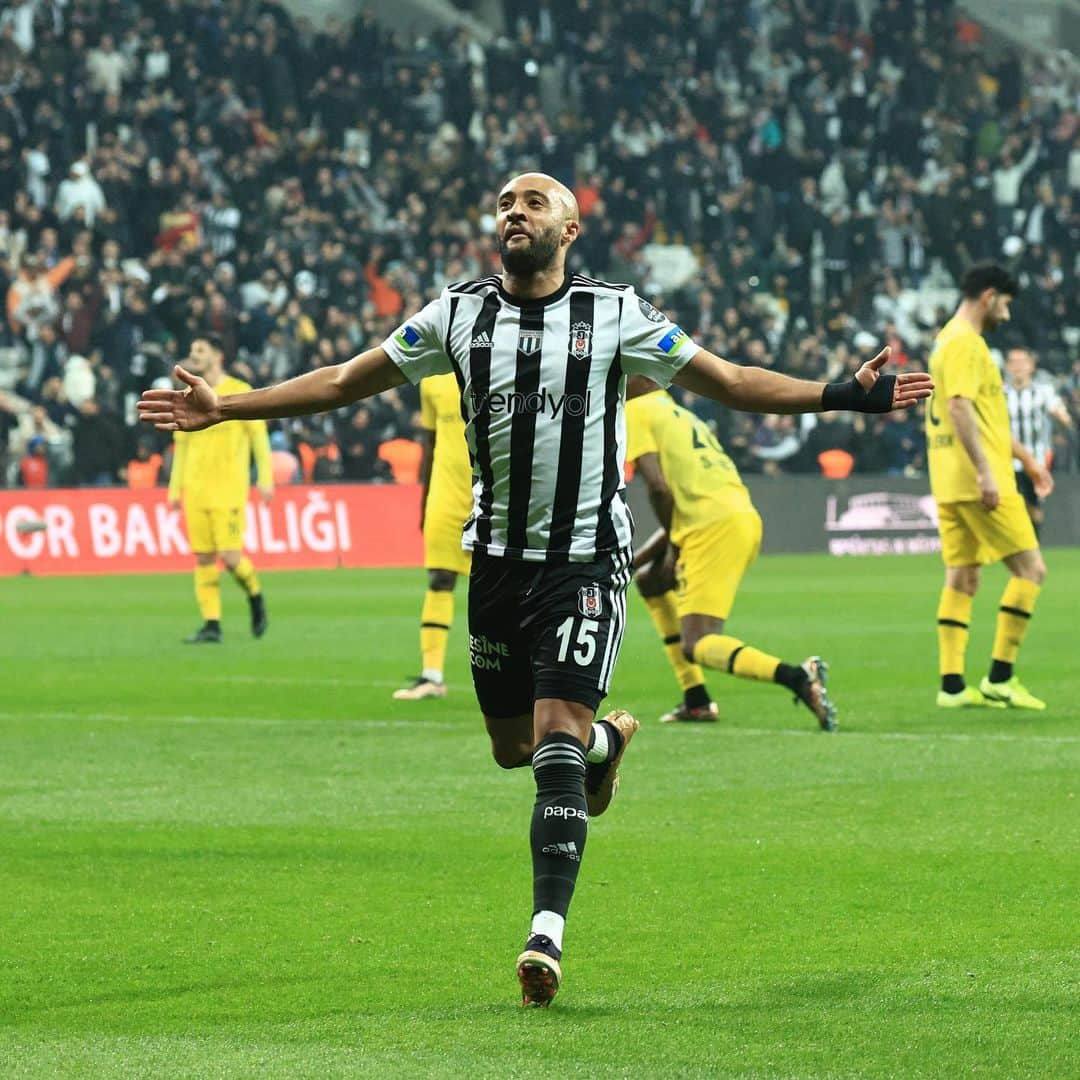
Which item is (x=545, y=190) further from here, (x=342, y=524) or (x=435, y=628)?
(x=342, y=524)

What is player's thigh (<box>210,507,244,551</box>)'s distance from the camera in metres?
17.4

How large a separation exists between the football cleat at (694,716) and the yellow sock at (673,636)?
12 cm

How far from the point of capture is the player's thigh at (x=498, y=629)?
228 inches

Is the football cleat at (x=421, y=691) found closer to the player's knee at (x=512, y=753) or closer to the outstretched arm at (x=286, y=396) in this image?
the player's knee at (x=512, y=753)

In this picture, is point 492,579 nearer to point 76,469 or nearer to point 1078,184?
point 76,469

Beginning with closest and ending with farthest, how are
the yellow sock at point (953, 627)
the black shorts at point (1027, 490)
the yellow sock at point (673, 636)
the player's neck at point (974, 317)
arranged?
1. the yellow sock at point (673, 636)
2. the player's neck at point (974, 317)
3. the yellow sock at point (953, 627)
4. the black shorts at point (1027, 490)

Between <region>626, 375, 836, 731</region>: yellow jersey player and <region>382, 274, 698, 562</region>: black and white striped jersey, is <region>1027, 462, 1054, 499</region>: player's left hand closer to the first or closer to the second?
<region>626, 375, 836, 731</region>: yellow jersey player

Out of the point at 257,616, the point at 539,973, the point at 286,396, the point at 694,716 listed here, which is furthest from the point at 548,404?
the point at 257,616

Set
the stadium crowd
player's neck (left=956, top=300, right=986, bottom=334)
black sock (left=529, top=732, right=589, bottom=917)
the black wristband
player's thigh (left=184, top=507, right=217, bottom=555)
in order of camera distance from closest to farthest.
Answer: black sock (left=529, top=732, right=589, bottom=917)
the black wristband
player's neck (left=956, top=300, right=986, bottom=334)
player's thigh (left=184, top=507, right=217, bottom=555)
the stadium crowd

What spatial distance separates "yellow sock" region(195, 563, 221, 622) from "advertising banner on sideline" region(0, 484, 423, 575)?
7033 mm

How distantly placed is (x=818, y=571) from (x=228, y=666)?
11.7 m

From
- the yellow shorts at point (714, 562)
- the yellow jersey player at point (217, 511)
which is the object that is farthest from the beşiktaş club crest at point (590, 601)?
the yellow jersey player at point (217, 511)

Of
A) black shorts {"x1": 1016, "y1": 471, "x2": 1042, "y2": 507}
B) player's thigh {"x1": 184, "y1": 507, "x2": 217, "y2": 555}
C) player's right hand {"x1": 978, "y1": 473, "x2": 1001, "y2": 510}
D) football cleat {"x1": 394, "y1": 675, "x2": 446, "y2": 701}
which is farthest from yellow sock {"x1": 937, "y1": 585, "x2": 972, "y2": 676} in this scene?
player's thigh {"x1": 184, "y1": 507, "x2": 217, "y2": 555}

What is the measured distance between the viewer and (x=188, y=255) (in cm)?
2891
